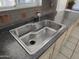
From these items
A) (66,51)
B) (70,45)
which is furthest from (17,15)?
(70,45)

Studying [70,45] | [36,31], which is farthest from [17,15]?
[70,45]

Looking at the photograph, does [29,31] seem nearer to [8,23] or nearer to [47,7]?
[8,23]

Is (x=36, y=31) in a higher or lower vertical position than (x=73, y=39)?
higher

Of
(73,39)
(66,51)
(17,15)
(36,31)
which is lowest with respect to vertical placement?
(66,51)

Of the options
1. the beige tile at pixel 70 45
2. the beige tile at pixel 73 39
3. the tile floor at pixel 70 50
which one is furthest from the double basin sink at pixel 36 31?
the beige tile at pixel 73 39

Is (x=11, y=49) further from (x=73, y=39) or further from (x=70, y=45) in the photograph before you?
(x=73, y=39)

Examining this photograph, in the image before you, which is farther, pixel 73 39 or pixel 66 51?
pixel 73 39

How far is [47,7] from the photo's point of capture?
1882 mm

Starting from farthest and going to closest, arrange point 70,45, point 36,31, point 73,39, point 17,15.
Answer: point 73,39
point 70,45
point 36,31
point 17,15

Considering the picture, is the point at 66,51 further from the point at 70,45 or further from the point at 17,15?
the point at 17,15

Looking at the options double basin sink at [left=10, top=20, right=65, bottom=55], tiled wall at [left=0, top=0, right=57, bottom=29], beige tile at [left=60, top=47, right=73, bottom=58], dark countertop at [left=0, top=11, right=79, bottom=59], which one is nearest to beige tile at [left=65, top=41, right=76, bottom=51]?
beige tile at [left=60, top=47, right=73, bottom=58]

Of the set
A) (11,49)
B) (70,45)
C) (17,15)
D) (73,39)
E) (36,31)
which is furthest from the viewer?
(73,39)

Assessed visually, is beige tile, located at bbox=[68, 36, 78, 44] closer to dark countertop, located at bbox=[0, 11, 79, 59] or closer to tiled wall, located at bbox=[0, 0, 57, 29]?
tiled wall, located at bbox=[0, 0, 57, 29]

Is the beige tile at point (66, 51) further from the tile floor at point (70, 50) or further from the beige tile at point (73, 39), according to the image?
the beige tile at point (73, 39)
